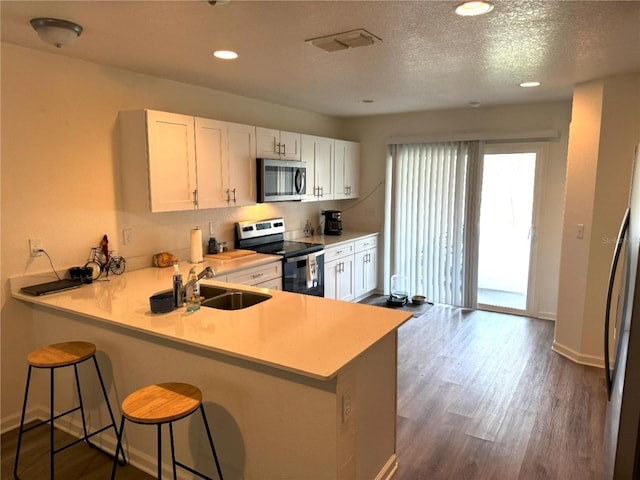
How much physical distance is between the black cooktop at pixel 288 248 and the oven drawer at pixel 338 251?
0.18m

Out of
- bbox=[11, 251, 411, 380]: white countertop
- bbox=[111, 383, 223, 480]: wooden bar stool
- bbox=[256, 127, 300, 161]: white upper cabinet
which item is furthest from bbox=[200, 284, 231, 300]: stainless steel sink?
bbox=[256, 127, 300, 161]: white upper cabinet

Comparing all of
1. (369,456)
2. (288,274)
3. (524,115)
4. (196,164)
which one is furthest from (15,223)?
(524,115)

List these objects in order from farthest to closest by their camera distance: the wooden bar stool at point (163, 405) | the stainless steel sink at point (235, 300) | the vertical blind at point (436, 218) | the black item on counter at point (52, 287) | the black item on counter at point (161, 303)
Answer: the vertical blind at point (436, 218)
the stainless steel sink at point (235, 300)
the black item on counter at point (52, 287)
the black item on counter at point (161, 303)
the wooden bar stool at point (163, 405)

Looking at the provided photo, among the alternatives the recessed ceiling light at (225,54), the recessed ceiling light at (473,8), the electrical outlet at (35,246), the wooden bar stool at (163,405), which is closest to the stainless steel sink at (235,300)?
the wooden bar stool at (163,405)

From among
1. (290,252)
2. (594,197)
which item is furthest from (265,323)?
(594,197)

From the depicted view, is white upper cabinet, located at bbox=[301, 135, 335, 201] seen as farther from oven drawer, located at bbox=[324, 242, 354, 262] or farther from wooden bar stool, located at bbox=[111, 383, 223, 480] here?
wooden bar stool, located at bbox=[111, 383, 223, 480]

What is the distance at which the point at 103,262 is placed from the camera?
10.6ft

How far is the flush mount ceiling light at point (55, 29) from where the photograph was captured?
2.25m

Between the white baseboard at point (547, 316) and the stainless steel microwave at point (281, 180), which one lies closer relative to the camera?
the stainless steel microwave at point (281, 180)

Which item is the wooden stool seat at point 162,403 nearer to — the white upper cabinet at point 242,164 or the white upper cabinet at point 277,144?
the white upper cabinet at point 242,164

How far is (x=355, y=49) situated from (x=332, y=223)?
10.2 feet

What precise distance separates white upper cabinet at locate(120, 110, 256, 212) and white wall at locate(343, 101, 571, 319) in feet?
8.08

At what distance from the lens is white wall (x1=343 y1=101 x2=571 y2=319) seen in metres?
4.81

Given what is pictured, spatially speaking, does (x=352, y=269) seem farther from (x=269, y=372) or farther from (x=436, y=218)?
A: (x=269, y=372)
